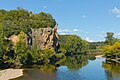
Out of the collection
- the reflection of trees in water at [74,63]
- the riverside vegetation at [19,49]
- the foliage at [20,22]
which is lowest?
the reflection of trees in water at [74,63]

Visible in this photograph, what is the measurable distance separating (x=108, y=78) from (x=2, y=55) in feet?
130

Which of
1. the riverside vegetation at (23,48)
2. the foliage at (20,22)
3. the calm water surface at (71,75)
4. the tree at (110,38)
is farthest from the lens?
the tree at (110,38)

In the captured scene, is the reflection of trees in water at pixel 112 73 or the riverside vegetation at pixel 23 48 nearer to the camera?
the reflection of trees in water at pixel 112 73

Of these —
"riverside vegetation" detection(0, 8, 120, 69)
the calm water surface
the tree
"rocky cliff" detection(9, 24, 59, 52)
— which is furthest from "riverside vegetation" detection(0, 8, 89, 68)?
the tree

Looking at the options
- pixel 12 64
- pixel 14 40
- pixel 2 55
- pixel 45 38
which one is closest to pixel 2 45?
pixel 2 55

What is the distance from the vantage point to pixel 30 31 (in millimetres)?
125438

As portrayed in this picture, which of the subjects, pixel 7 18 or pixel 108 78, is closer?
pixel 108 78

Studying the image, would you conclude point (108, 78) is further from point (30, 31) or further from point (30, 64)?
point (30, 31)

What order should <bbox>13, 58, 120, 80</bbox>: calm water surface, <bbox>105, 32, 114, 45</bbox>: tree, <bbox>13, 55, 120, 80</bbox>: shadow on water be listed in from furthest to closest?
<bbox>105, 32, 114, 45</bbox>: tree
<bbox>13, 55, 120, 80</bbox>: shadow on water
<bbox>13, 58, 120, 80</bbox>: calm water surface

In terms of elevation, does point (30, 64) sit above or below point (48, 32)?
below

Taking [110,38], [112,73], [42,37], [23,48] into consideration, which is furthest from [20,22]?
[110,38]

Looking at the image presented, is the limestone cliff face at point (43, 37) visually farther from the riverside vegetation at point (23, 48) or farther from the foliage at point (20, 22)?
the foliage at point (20, 22)

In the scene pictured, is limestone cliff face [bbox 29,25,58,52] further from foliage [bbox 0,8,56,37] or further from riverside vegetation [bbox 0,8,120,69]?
foliage [bbox 0,8,56,37]

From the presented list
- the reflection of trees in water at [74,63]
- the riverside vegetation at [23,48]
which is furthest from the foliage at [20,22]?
the reflection of trees in water at [74,63]
